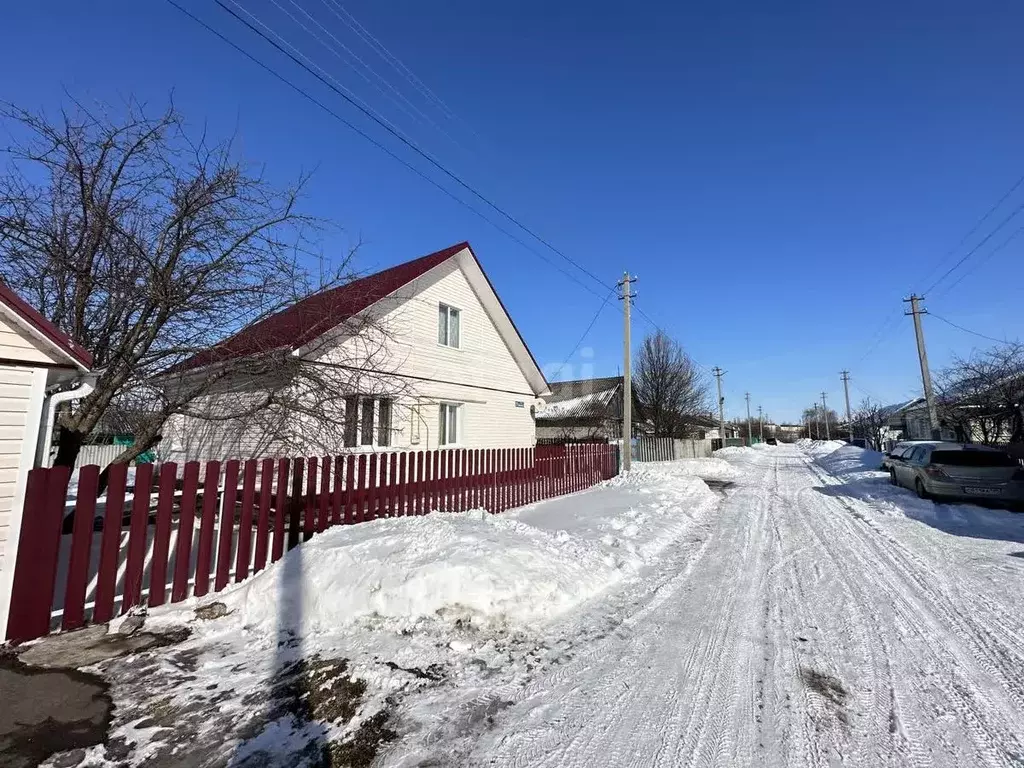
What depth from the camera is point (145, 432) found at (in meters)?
7.28

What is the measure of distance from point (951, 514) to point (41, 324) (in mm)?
14649

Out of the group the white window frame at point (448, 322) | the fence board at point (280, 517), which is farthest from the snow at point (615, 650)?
the white window frame at point (448, 322)

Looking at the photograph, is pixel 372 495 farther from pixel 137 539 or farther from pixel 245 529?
pixel 137 539

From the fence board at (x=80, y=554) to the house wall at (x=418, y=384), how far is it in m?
4.09

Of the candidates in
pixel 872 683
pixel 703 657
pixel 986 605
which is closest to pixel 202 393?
pixel 703 657

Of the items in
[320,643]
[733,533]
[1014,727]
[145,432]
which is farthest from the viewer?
[733,533]

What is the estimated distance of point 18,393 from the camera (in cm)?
417

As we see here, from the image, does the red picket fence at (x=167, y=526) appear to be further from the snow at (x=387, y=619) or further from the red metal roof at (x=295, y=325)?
the red metal roof at (x=295, y=325)

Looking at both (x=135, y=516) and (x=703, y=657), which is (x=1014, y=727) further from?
(x=135, y=516)

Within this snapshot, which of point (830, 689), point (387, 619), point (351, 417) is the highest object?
point (351, 417)

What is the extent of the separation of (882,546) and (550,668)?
A: 6657mm

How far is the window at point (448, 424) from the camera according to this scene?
13.9m

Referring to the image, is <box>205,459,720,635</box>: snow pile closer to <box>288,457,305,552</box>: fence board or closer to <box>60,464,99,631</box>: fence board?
<box>288,457,305,552</box>: fence board

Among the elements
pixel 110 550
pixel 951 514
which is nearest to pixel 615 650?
pixel 110 550
